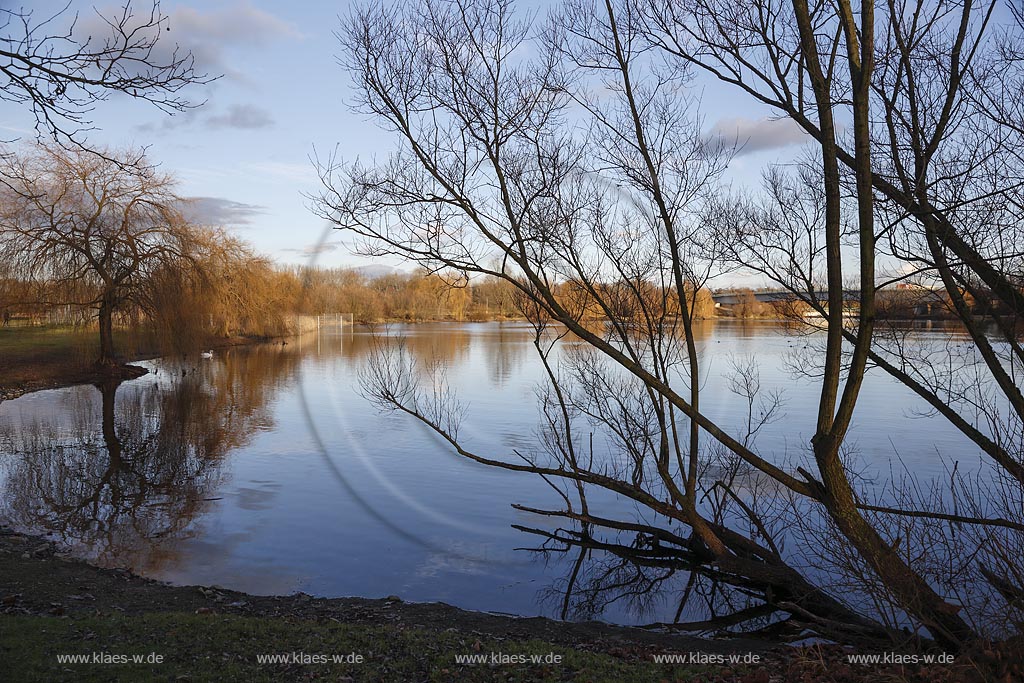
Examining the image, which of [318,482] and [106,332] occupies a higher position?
[106,332]

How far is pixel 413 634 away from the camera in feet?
22.7

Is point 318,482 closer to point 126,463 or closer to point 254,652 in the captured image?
point 126,463

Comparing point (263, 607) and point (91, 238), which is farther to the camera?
point (91, 238)

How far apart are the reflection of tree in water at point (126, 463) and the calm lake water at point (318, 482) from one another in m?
0.05

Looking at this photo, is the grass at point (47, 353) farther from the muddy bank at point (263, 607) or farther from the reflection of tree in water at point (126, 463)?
the muddy bank at point (263, 607)

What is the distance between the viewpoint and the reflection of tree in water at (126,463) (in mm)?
11531

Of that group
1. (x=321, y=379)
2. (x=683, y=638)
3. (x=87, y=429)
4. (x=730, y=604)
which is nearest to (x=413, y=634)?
(x=683, y=638)

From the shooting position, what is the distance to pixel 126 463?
1597 cm

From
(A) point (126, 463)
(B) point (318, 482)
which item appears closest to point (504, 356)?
(B) point (318, 482)

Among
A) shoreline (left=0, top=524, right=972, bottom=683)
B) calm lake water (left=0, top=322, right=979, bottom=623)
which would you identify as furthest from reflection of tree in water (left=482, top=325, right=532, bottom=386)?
shoreline (left=0, top=524, right=972, bottom=683)

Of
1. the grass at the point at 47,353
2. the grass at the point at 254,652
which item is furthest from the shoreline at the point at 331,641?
the grass at the point at 47,353

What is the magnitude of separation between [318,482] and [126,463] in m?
4.11

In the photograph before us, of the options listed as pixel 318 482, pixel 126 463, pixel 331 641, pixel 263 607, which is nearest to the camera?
pixel 331 641

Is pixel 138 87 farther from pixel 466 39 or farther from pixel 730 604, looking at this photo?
pixel 730 604
